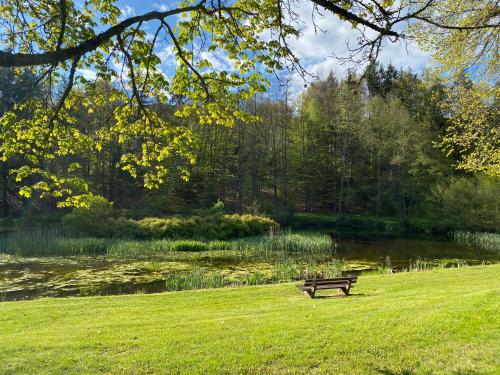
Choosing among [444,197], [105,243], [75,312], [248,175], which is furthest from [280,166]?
[75,312]

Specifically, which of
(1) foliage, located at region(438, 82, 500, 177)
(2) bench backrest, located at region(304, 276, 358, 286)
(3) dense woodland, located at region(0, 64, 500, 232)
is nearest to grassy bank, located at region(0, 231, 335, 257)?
(1) foliage, located at region(438, 82, 500, 177)

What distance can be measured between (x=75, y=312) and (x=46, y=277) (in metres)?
6.70

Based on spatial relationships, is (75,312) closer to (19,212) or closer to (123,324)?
(123,324)

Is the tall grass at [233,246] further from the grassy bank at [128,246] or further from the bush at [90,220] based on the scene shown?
the bush at [90,220]

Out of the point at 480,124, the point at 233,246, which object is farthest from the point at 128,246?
Result: the point at 480,124

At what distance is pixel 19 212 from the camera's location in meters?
36.8

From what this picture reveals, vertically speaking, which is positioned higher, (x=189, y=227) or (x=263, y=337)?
(x=189, y=227)

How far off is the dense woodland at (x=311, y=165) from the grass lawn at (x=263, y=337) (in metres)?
25.9

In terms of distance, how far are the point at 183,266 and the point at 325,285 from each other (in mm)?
8455

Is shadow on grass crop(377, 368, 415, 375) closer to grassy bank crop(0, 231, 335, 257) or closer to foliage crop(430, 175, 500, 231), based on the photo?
grassy bank crop(0, 231, 335, 257)

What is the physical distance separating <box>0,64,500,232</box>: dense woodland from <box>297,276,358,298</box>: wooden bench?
976 inches

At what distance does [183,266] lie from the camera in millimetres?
17203

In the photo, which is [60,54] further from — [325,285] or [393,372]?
[325,285]

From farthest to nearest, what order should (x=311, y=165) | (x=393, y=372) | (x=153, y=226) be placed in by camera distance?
(x=311, y=165) < (x=153, y=226) < (x=393, y=372)
